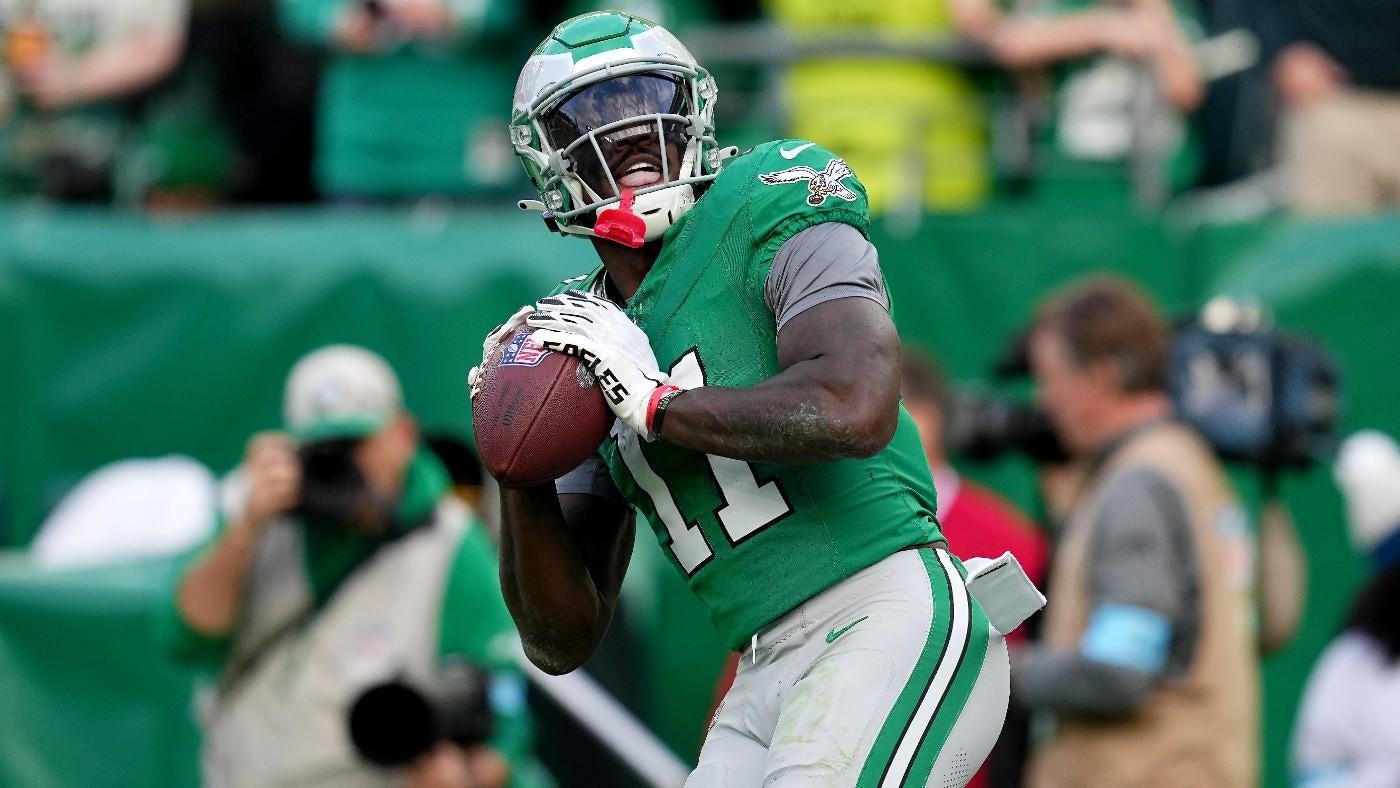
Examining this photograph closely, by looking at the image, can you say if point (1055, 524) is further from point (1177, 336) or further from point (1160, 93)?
point (1160, 93)

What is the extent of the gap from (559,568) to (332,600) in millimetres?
2256

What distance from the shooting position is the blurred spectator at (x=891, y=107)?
24.5 ft

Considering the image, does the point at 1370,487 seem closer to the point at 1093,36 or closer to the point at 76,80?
the point at 1093,36

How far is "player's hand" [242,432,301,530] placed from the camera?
17.0 feet

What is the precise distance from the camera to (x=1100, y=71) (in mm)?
7684

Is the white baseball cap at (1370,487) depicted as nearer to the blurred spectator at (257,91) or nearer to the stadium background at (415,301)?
the stadium background at (415,301)

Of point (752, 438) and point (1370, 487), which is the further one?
point (1370, 487)

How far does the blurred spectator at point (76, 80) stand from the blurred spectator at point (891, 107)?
2607 millimetres

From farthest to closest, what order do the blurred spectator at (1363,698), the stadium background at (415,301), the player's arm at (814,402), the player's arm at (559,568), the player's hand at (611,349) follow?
the stadium background at (415,301), the blurred spectator at (1363,698), the player's arm at (559,568), the player's hand at (611,349), the player's arm at (814,402)

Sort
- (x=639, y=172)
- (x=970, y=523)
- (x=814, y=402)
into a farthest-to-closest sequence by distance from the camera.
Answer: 1. (x=970, y=523)
2. (x=639, y=172)
3. (x=814, y=402)

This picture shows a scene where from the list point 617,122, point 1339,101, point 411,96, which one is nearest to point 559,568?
point 617,122

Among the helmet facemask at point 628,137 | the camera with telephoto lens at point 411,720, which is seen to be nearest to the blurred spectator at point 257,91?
the camera with telephoto lens at point 411,720

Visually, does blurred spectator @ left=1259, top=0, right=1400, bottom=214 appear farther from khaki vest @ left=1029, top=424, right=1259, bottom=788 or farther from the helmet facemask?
the helmet facemask

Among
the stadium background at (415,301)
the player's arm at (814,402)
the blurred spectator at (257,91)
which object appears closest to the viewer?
the player's arm at (814,402)
